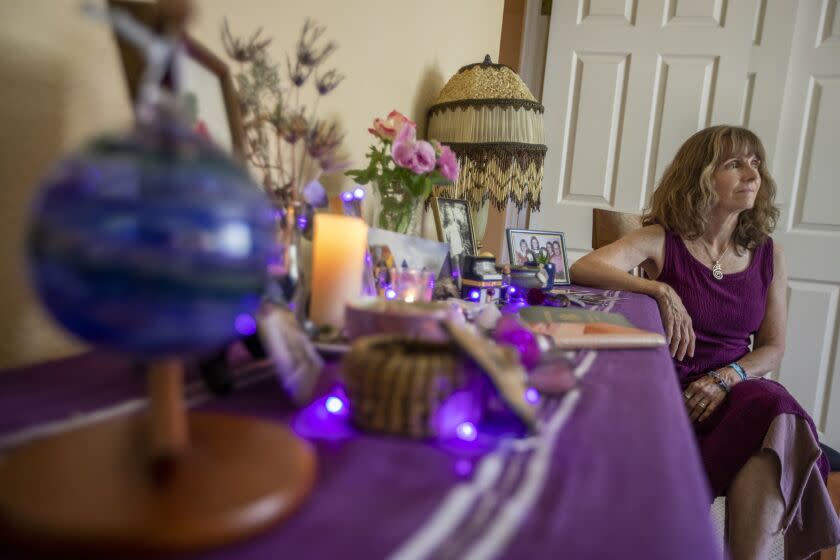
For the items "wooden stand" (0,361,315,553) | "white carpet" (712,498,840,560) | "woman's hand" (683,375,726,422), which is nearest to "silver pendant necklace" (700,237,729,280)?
"woman's hand" (683,375,726,422)

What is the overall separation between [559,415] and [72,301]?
16.0 inches

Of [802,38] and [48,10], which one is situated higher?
[802,38]

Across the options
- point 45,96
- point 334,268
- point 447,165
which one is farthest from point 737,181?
point 45,96

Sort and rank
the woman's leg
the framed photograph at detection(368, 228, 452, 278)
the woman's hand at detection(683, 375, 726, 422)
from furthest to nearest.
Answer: the woman's hand at detection(683, 375, 726, 422) → the woman's leg → the framed photograph at detection(368, 228, 452, 278)

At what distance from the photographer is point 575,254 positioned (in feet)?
9.71

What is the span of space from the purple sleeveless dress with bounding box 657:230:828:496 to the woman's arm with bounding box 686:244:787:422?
0.09 ft

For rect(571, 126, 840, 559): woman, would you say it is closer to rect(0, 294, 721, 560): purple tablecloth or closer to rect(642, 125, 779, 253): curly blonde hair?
rect(642, 125, 779, 253): curly blonde hair

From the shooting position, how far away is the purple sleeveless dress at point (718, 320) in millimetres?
1356

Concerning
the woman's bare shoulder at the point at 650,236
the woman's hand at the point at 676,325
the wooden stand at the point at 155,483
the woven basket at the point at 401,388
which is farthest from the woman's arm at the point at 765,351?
the wooden stand at the point at 155,483

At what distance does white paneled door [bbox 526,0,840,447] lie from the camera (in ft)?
8.67

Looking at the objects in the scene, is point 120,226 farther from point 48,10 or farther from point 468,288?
point 468,288

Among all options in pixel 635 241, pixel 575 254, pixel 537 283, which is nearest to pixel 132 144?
pixel 537 283

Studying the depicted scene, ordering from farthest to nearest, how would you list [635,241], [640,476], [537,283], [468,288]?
[635,241], [537,283], [468,288], [640,476]

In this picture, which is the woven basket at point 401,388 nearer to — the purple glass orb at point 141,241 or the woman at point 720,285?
the purple glass orb at point 141,241
